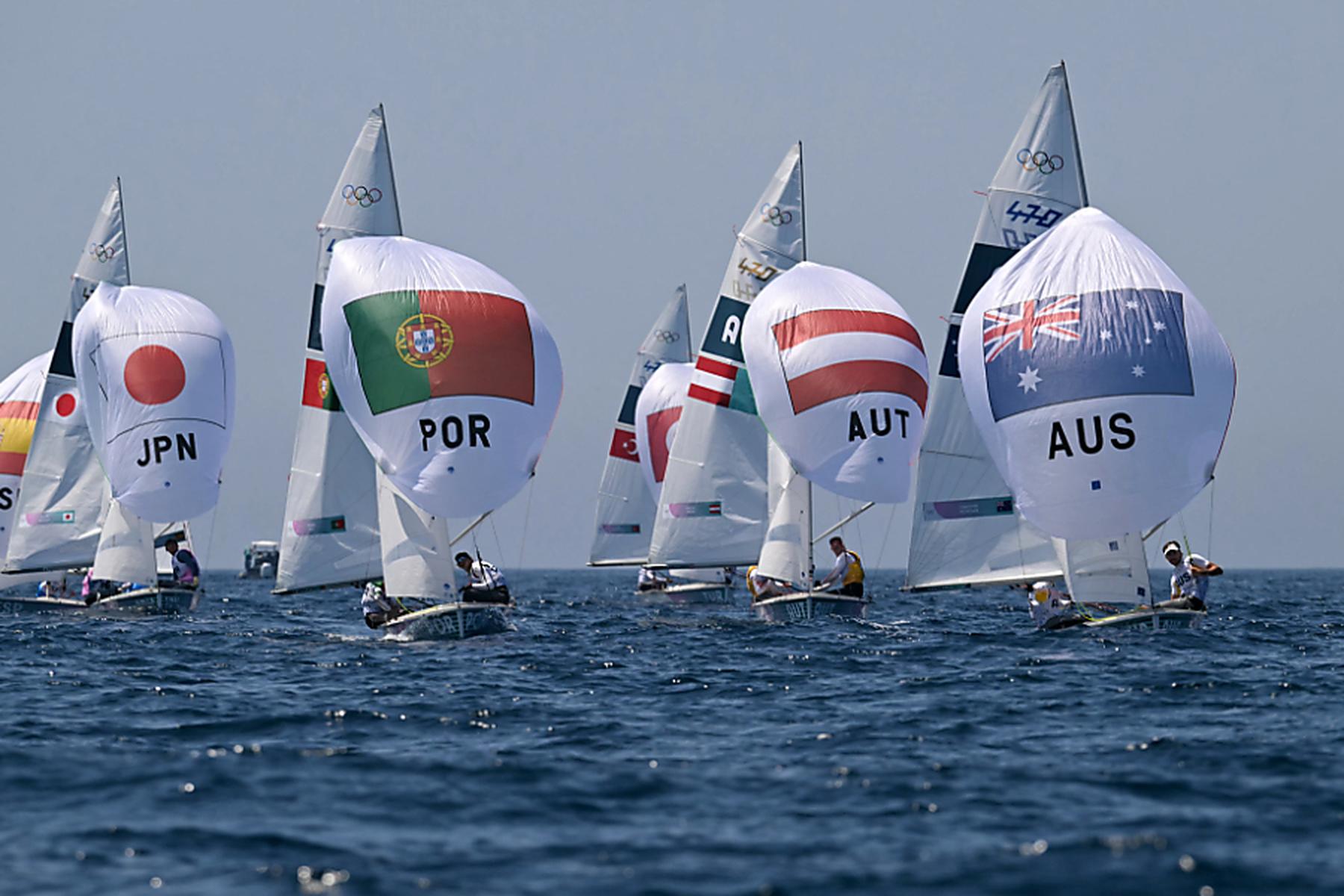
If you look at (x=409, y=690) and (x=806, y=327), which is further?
(x=806, y=327)

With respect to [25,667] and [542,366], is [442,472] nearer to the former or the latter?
[542,366]

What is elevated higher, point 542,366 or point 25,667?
point 542,366

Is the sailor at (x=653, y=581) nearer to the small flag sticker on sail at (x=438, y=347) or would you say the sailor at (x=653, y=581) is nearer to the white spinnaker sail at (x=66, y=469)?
the white spinnaker sail at (x=66, y=469)

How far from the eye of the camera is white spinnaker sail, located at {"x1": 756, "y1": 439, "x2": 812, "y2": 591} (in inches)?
1275

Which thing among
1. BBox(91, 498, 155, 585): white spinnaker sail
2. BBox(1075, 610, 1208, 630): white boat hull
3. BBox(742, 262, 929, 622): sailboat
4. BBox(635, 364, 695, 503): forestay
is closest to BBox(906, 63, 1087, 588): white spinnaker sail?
BBox(742, 262, 929, 622): sailboat

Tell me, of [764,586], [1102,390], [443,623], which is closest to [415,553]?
[443,623]

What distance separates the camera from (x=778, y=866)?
9500 mm

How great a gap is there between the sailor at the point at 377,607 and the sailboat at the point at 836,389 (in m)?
7.87

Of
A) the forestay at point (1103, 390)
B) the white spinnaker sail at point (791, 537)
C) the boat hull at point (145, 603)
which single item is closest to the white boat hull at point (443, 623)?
the forestay at point (1103, 390)

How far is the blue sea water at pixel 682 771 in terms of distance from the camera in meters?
9.48

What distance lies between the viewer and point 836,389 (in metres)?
30.2

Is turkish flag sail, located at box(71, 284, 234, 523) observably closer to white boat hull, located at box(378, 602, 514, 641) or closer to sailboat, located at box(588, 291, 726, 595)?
white boat hull, located at box(378, 602, 514, 641)

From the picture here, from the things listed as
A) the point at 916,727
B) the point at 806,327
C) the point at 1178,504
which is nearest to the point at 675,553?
the point at 806,327

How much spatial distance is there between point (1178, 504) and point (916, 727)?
9.37 metres
